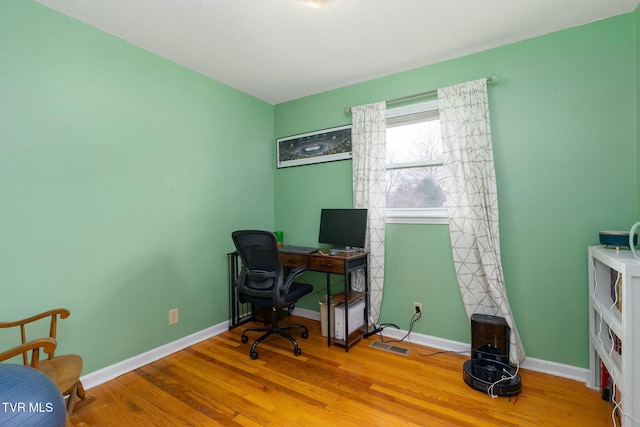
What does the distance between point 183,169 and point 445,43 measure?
2381 mm

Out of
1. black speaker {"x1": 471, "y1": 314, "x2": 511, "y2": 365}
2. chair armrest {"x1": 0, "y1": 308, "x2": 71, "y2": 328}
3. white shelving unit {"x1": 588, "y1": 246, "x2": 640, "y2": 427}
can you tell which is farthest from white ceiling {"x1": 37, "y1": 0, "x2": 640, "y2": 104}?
black speaker {"x1": 471, "y1": 314, "x2": 511, "y2": 365}

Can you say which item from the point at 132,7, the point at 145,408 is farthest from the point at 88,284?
the point at 132,7

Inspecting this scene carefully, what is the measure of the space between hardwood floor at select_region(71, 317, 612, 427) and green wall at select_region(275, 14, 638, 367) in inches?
15.7

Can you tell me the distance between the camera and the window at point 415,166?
8.32ft

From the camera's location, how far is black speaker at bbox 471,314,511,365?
2074mm

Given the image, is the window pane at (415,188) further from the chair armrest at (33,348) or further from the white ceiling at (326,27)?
the chair armrest at (33,348)

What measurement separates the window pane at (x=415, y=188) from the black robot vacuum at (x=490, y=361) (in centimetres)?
99

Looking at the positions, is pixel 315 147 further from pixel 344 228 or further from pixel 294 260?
pixel 294 260

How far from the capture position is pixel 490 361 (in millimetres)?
2070

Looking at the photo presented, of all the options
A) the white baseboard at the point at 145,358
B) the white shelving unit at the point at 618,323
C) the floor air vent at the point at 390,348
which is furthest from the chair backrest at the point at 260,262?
the white shelving unit at the point at 618,323

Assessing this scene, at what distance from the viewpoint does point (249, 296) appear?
2455 mm

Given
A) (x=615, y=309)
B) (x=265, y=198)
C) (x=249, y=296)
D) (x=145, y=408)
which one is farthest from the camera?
(x=265, y=198)

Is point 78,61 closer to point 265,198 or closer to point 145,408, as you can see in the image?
point 265,198

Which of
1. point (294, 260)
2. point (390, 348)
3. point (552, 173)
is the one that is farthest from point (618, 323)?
point (294, 260)
